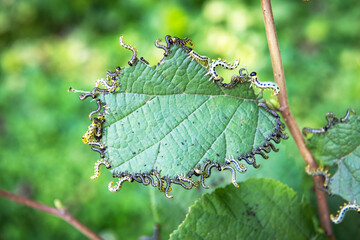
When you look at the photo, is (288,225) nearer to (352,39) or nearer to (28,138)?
(28,138)

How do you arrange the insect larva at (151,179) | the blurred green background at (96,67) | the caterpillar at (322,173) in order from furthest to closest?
the blurred green background at (96,67) < the caterpillar at (322,173) < the insect larva at (151,179)

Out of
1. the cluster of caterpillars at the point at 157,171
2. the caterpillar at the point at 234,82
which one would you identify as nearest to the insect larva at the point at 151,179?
the cluster of caterpillars at the point at 157,171

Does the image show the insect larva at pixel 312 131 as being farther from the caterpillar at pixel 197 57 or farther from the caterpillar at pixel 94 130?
the caterpillar at pixel 94 130

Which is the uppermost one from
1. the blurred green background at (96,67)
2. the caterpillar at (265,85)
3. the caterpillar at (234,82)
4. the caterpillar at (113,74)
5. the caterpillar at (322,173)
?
the blurred green background at (96,67)

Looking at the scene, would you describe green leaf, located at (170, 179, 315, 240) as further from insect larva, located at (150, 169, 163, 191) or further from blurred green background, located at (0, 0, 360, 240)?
blurred green background, located at (0, 0, 360, 240)

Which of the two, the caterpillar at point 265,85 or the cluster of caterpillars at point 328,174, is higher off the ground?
the caterpillar at point 265,85

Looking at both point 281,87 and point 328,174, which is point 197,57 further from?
point 328,174

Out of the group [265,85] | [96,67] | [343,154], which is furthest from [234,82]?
[96,67]
